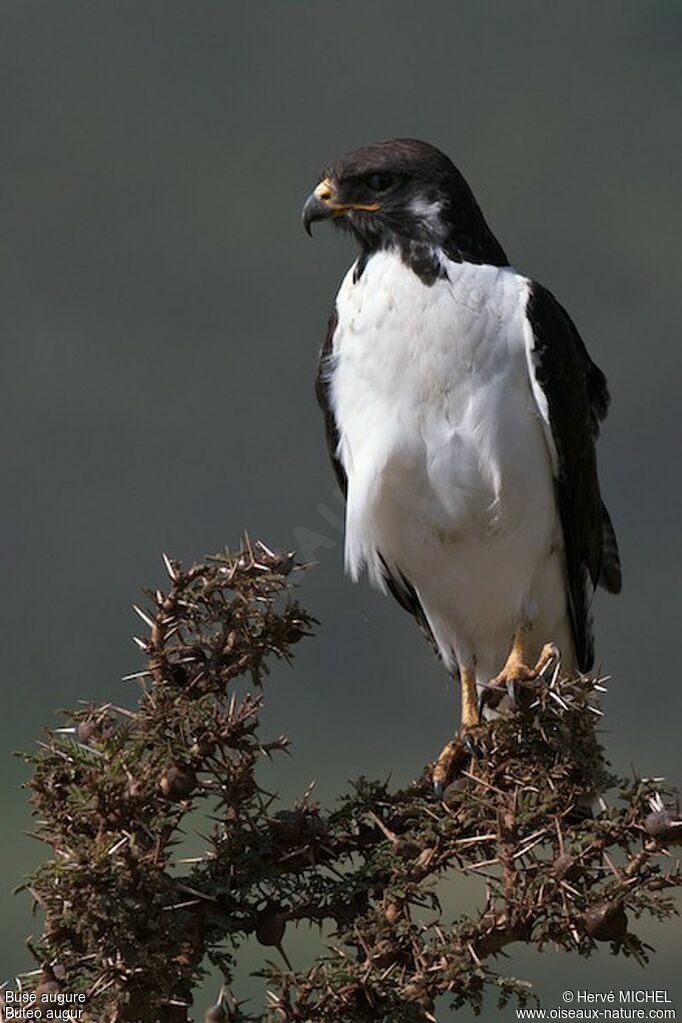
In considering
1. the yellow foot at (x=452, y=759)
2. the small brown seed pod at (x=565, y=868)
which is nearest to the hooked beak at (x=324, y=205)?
the yellow foot at (x=452, y=759)

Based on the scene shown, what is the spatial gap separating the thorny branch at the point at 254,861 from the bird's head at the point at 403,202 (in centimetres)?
191

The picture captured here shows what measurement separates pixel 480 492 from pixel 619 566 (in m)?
1.02

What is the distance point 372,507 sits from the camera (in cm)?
480

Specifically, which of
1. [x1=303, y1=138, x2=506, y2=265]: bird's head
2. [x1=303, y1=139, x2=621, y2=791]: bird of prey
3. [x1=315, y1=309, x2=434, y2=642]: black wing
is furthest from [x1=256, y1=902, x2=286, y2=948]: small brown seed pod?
[x1=303, y1=138, x2=506, y2=265]: bird's head

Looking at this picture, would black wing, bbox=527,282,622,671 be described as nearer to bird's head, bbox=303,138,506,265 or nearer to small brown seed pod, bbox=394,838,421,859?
bird's head, bbox=303,138,506,265

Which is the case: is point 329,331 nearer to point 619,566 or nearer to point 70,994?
point 619,566

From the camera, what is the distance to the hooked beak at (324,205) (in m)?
4.95

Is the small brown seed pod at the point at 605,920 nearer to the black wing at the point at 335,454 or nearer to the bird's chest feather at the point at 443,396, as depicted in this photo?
the bird's chest feather at the point at 443,396

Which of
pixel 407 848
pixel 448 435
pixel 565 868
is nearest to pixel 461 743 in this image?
pixel 448 435

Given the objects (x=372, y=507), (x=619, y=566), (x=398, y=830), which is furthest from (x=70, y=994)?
→ (x=619, y=566)

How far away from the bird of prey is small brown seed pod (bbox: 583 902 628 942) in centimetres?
117

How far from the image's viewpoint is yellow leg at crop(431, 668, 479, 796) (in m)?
4.49

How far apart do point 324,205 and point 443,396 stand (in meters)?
0.86

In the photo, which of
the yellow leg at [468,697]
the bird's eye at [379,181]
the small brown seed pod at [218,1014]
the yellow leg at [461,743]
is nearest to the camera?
the small brown seed pod at [218,1014]
